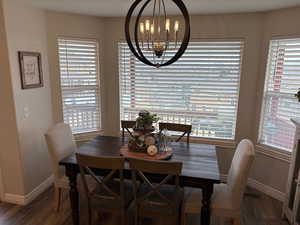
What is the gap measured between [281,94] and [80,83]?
285 centimetres

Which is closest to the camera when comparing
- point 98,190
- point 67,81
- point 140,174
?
point 140,174

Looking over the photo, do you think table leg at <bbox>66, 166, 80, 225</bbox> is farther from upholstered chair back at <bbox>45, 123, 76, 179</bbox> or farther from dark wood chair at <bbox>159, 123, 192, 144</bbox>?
dark wood chair at <bbox>159, 123, 192, 144</bbox>

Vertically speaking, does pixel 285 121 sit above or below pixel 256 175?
above

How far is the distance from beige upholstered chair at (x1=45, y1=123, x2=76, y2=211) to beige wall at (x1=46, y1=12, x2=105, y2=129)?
730 millimetres

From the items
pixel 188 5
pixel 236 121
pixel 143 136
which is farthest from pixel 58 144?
pixel 236 121

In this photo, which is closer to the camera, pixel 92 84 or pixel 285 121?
pixel 285 121

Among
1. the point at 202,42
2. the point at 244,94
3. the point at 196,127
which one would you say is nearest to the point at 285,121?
the point at 244,94

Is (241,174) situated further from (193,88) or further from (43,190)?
(43,190)

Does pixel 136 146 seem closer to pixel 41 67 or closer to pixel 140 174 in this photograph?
pixel 140 174

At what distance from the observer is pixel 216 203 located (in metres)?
2.14

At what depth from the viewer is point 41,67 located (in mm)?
3016

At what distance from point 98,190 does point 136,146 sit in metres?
0.58

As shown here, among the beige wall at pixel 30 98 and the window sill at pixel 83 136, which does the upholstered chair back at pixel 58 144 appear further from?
the window sill at pixel 83 136

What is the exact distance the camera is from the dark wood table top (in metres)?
2.03
